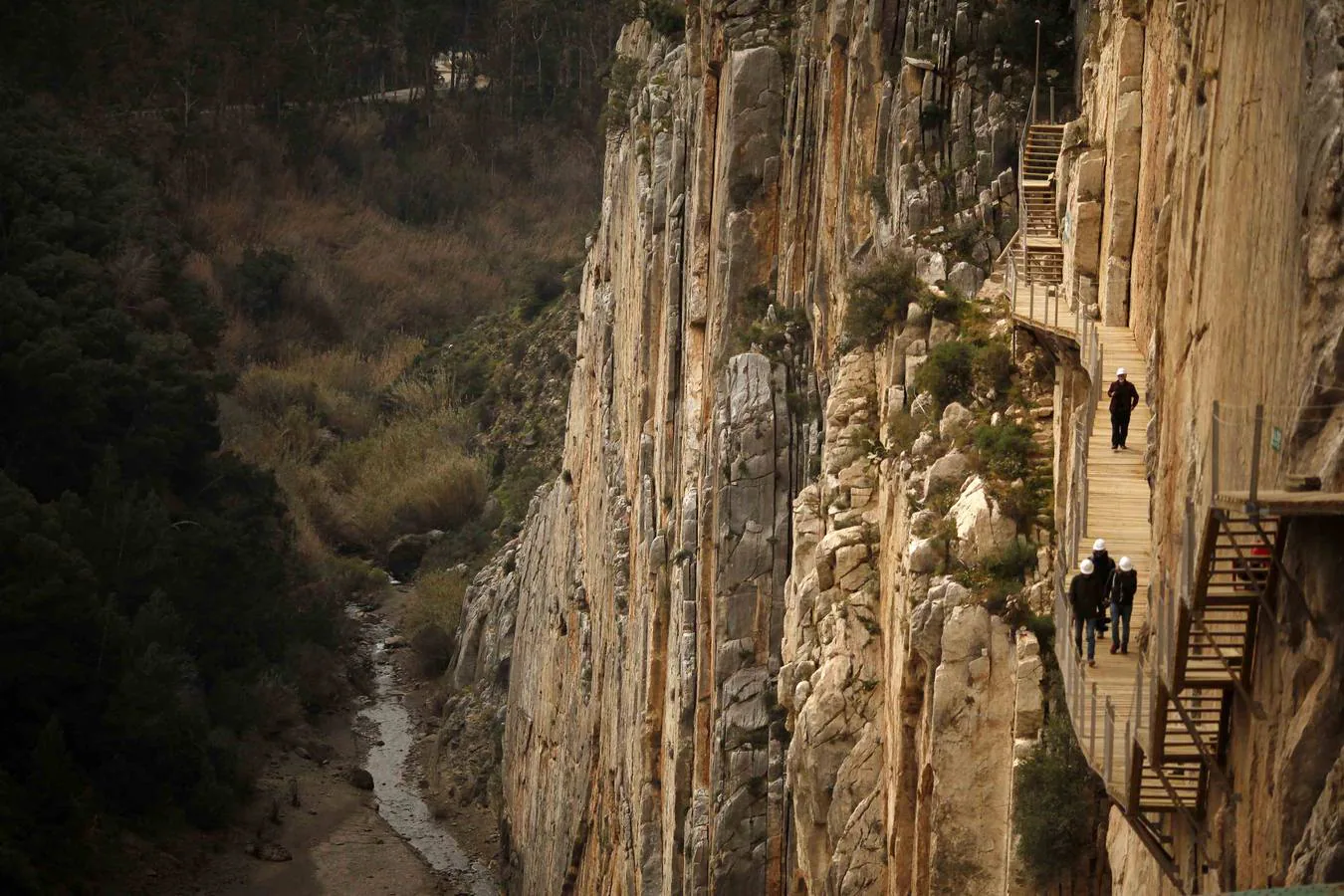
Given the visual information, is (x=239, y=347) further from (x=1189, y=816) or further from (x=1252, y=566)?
(x=1252, y=566)

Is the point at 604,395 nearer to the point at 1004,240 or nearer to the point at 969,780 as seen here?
the point at 1004,240

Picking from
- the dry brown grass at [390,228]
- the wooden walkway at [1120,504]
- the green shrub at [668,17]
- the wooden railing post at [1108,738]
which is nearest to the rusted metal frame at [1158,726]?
the wooden railing post at [1108,738]

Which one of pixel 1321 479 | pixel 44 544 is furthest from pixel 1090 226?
pixel 44 544

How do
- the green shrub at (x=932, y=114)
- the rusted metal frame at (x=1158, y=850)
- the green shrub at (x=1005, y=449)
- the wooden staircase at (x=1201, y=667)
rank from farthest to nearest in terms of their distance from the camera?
the green shrub at (x=932, y=114) → the green shrub at (x=1005, y=449) → the rusted metal frame at (x=1158, y=850) → the wooden staircase at (x=1201, y=667)

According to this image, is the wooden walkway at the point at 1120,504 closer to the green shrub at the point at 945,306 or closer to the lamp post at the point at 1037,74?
the green shrub at the point at 945,306

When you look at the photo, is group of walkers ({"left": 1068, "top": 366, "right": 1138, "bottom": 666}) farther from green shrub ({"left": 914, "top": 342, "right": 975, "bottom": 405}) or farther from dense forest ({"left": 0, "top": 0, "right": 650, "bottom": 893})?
dense forest ({"left": 0, "top": 0, "right": 650, "bottom": 893})

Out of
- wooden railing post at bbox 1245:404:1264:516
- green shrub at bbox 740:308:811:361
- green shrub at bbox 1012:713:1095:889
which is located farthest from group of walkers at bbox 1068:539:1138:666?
green shrub at bbox 740:308:811:361
